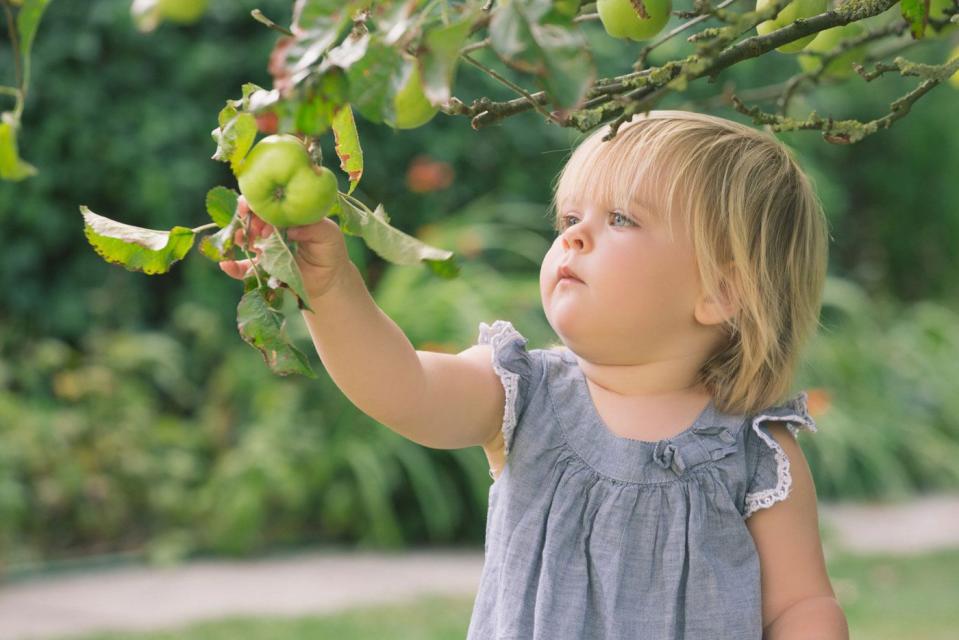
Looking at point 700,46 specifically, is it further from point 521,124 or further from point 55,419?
point 521,124

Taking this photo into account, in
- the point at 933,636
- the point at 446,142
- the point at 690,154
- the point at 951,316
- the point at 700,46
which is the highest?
the point at 446,142

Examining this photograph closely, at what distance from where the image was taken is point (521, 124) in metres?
5.35

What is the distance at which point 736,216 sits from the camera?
1624mm

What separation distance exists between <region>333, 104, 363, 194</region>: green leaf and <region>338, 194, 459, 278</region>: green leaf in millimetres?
46

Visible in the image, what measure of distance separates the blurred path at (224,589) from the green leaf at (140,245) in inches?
95.8

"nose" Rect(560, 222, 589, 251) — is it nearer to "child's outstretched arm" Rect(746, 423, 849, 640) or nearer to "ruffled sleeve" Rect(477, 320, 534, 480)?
"ruffled sleeve" Rect(477, 320, 534, 480)

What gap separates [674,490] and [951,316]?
226 inches

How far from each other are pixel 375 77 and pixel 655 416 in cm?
88

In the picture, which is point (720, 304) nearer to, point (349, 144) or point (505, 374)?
point (505, 374)

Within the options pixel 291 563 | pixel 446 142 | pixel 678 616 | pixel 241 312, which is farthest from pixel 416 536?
pixel 241 312

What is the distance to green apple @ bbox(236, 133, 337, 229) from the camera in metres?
1.02

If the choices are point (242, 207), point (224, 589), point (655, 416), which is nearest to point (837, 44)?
point (655, 416)

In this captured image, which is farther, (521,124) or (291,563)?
(521,124)

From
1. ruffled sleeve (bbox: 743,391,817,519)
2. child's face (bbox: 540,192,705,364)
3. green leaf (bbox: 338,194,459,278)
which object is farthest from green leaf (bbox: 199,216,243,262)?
ruffled sleeve (bbox: 743,391,817,519)
